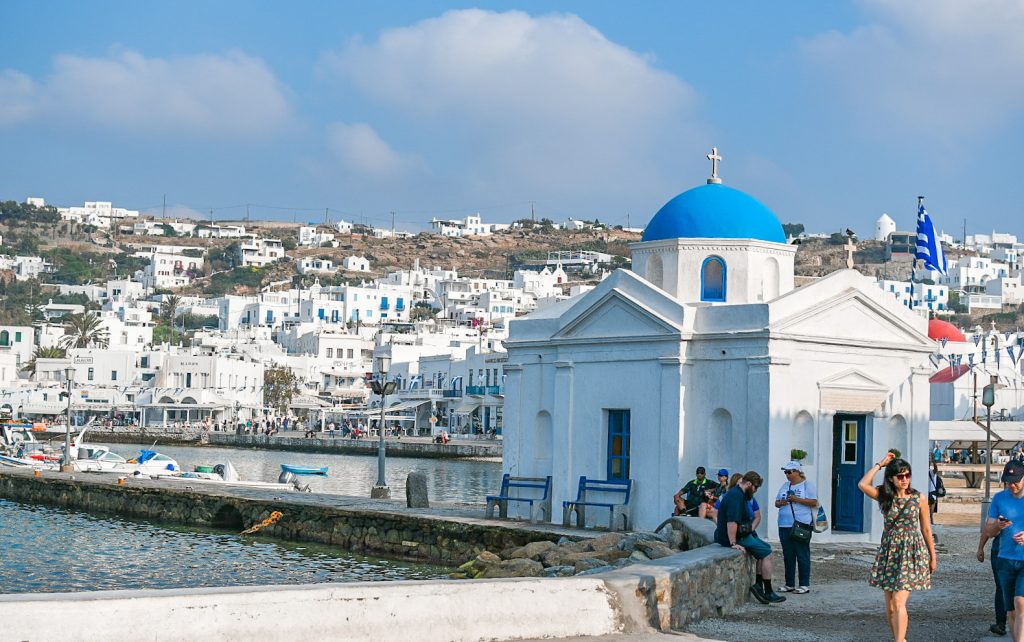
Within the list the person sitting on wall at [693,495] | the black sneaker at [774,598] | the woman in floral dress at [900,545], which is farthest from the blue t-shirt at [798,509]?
the woman in floral dress at [900,545]

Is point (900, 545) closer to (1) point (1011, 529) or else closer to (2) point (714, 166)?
(1) point (1011, 529)

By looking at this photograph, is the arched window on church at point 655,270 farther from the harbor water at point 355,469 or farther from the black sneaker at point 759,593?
the harbor water at point 355,469

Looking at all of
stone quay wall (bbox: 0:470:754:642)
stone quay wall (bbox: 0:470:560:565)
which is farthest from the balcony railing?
stone quay wall (bbox: 0:470:754:642)

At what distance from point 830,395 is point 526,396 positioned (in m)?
5.83

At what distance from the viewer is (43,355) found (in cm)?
11944

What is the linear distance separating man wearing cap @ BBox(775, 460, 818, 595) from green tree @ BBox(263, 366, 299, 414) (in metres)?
103

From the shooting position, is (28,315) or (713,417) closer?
(713,417)

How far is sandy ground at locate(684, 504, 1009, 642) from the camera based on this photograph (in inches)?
458

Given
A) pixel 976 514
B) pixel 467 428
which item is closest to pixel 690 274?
pixel 976 514

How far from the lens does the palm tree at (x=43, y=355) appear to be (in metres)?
117

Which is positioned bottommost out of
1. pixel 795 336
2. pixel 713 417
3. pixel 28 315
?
pixel 713 417

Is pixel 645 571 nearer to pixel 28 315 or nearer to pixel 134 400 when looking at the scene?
pixel 134 400

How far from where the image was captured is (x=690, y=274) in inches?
905

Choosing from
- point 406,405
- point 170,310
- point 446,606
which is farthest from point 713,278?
point 170,310
